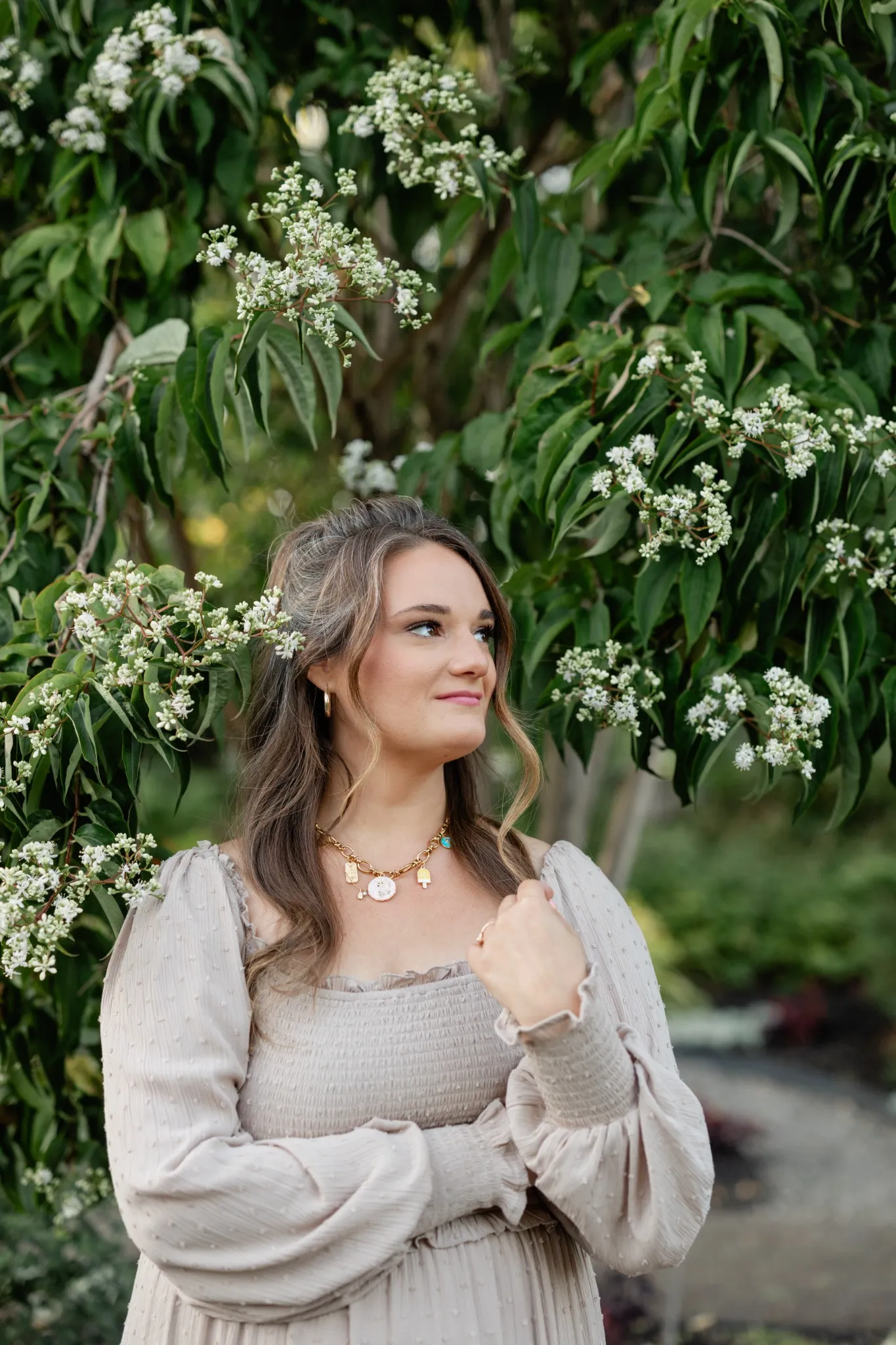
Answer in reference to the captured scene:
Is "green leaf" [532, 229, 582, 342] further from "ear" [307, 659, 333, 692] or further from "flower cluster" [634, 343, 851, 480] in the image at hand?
"ear" [307, 659, 333, 692]

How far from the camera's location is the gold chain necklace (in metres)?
1.95

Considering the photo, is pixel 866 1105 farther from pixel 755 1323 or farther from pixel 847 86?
pixel 847 86

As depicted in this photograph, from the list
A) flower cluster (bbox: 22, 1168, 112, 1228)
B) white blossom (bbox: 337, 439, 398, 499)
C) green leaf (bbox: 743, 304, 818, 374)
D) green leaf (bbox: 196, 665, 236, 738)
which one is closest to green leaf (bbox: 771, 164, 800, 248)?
green leaf (bbox: 743, 304, 818, 374)

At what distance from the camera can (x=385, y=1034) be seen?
1792 millimetres

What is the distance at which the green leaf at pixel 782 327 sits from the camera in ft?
7.11

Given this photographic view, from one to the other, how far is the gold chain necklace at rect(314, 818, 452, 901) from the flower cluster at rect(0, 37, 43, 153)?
143 centimetres

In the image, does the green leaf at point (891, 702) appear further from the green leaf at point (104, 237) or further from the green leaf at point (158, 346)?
the green leaf at point (104, 237)

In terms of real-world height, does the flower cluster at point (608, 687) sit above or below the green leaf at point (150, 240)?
below

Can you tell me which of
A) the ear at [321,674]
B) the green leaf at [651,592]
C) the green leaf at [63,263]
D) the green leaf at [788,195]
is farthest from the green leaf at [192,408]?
the green leaf at [788,195]

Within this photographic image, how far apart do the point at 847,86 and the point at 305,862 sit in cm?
146

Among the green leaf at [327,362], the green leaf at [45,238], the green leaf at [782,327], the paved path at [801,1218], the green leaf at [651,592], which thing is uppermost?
the green leaf at [45,238]

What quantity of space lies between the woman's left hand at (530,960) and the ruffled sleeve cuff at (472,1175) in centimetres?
23

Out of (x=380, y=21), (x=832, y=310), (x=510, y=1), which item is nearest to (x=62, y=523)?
(x=380, y=21)

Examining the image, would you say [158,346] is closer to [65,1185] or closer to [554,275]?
[554,275]
